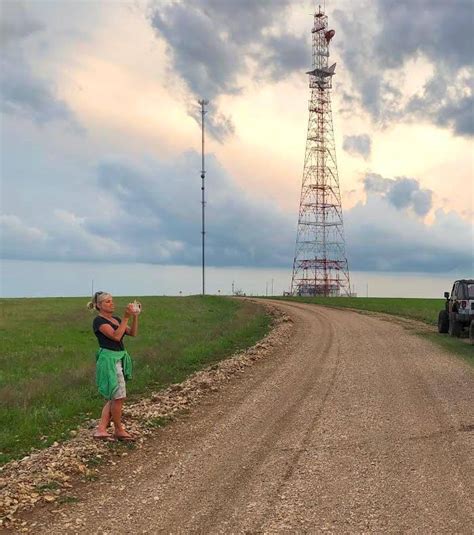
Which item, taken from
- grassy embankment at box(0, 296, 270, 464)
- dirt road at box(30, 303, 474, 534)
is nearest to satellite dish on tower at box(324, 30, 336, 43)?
grassy embankment at box(0, 296, 270, 464)

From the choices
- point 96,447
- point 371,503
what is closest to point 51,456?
point 96,447

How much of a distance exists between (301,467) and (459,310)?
18739 mm

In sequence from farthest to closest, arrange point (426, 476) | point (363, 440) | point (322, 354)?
1. point (322, 354)
2. point (363, 440)
3. point (426, 476)

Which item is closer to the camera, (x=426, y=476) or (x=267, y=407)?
(x=426, y=476)

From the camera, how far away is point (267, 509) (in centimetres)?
605

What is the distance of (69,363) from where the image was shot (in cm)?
1816

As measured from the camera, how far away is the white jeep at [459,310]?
23781 millimetres

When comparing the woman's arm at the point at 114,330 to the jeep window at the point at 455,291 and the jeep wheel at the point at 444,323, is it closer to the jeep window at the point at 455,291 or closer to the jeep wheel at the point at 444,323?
the jeep window at the point at 455,291

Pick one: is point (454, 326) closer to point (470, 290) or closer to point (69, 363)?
point (470, 290)

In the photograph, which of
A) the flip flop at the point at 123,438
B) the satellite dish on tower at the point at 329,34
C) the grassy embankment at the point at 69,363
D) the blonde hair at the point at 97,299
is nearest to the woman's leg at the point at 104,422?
the flip flop at the point at 123,438

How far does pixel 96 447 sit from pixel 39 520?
2.33 metres

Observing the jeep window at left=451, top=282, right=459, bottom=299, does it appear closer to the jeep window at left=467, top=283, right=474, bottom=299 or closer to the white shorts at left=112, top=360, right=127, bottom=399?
the jeep window at left=467, top=283, right=474, bottom=299

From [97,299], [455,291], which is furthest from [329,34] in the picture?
[97,299]

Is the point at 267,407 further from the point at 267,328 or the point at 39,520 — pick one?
the point at 267,328
